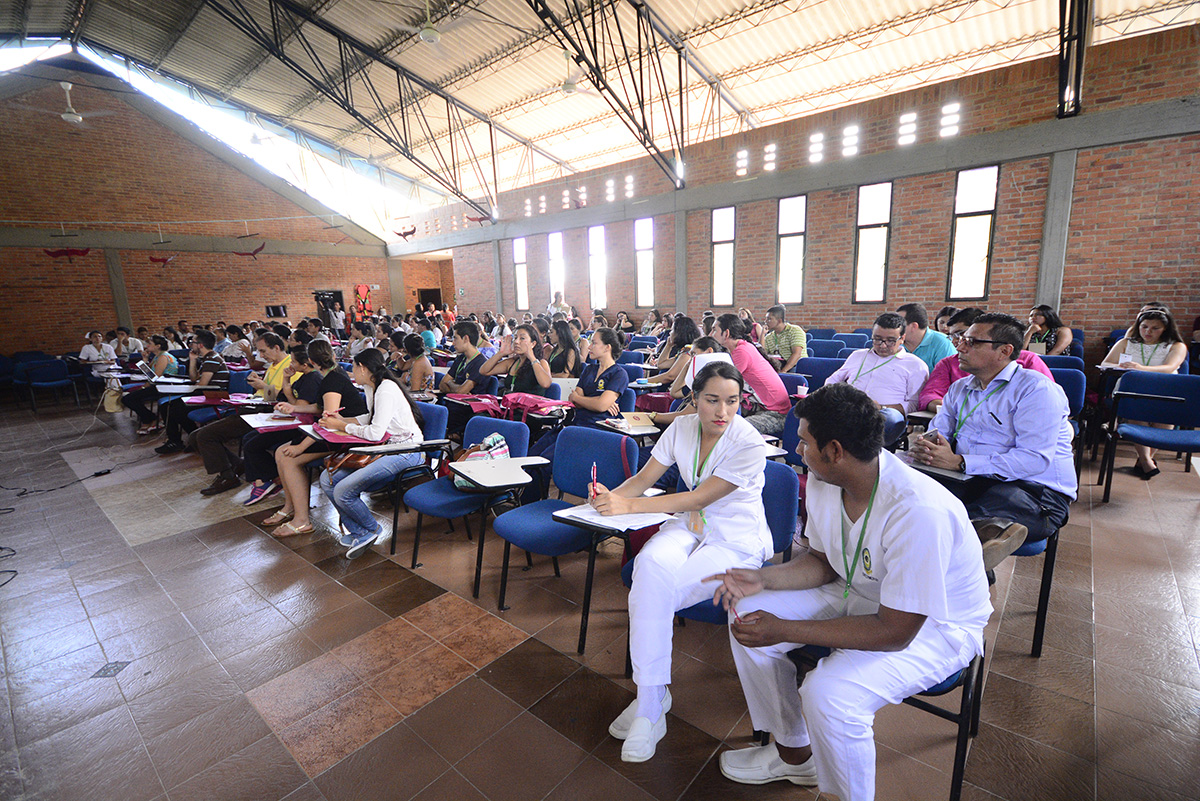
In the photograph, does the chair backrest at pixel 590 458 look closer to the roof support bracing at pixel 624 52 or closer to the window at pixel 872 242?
the roof support bracing at pixel 624 52

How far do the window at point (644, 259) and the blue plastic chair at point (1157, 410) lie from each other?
8.73 meters

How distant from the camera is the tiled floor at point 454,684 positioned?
1.71m

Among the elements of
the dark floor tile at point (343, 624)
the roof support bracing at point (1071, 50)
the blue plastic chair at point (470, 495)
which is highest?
the roof support bracing at point (1071, 50)

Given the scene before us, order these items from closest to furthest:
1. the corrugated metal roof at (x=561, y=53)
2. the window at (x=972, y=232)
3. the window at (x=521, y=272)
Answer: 1. the window at (x=972, y=232)
2. the corrugated metal roof at (x=561, y=53)
3. the window at (x=521, y=272)

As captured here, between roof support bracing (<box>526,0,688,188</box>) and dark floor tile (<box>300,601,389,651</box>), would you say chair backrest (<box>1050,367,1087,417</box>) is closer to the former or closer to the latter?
dark floor tile (<box>300,601,389,651</box>)

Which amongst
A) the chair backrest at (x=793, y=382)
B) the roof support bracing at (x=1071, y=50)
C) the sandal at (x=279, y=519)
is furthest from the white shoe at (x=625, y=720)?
the roof support bracing at (x=1071, y=50)

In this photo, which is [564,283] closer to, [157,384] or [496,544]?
[157,384]

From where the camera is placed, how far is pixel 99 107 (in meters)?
12.1

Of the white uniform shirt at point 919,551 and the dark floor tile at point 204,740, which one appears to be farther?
the dark floor tile at point 204,740

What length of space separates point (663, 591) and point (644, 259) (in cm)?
1074

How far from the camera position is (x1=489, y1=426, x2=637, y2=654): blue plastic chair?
2328 millimetres

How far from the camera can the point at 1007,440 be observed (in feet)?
7.72

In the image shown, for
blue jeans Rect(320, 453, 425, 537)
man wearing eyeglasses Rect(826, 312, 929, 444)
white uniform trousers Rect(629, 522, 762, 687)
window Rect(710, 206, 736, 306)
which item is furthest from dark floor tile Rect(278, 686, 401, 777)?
window Rect(710, 206, 736, 306)

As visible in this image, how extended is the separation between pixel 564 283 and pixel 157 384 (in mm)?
9131
